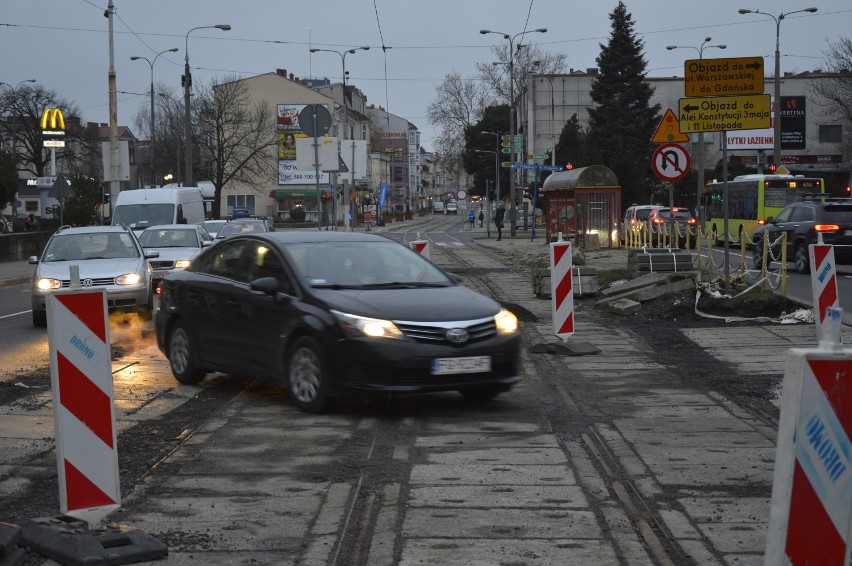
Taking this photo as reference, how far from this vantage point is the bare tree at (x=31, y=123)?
86625 millimetres

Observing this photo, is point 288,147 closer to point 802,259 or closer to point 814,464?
point 802,259

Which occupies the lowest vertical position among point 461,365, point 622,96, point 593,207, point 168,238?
point 461,365

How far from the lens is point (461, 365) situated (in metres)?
8.90

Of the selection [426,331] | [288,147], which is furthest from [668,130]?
[288,147]

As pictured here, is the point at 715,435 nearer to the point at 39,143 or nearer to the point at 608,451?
the point at 608,451

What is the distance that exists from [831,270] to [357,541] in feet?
24.8

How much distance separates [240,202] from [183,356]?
312 ft

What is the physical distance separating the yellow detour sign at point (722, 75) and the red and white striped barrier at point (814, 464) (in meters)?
13.9

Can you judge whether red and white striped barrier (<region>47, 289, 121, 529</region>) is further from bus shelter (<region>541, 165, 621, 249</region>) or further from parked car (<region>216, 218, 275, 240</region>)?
bus shelter (<region>541, 165, 621, 249</region>)

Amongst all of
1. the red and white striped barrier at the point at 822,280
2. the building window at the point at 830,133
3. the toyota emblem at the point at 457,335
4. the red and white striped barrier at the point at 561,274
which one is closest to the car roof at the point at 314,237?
the toyota emblem at the point at 457,335

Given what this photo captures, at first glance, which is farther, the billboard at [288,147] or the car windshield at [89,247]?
the billboard at [288,147]

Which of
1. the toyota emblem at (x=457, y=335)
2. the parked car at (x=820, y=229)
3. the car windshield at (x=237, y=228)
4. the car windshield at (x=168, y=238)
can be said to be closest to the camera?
the toyota emblem at (x=457, y=335)

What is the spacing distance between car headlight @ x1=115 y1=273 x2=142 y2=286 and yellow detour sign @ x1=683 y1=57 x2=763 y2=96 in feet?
28.9

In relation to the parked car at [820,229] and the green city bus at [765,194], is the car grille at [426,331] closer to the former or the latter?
the parked car at [820,229]
